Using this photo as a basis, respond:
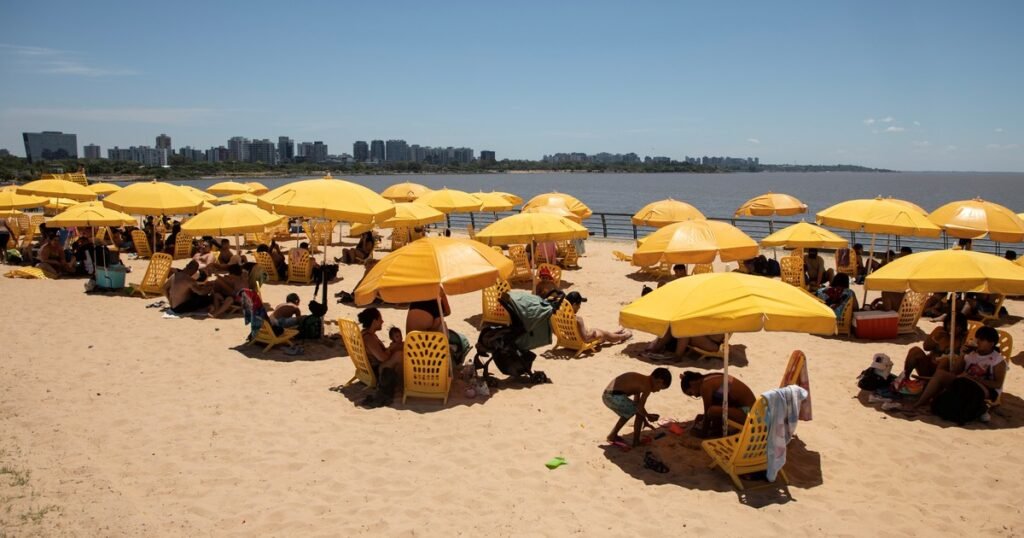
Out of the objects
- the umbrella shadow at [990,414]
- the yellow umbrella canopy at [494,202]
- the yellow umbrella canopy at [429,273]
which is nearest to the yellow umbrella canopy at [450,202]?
the yellow umbrella canopy at [494,202]

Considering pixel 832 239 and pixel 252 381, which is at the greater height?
pixel 832 239

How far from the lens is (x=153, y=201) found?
13.1 metres

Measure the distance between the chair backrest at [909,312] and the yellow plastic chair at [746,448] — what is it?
5881 mm

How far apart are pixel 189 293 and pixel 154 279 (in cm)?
Result: 217

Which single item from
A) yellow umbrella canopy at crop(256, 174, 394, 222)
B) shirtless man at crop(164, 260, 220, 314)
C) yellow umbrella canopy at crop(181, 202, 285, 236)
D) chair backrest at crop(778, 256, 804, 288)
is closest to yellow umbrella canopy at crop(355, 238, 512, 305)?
yellow umbrella canopy at crop(256, 174, 394, 222)

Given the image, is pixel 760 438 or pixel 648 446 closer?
pixel 760 438

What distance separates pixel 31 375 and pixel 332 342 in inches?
133

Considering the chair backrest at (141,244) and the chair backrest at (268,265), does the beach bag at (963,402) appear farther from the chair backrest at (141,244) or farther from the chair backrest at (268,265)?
the chair backrest at (141,244)

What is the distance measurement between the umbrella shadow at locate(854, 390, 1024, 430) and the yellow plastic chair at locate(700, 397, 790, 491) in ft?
7.35

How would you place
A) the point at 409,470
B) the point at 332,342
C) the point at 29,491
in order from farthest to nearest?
the point at 332,342 → the point at 409,470 → the point at 29,491

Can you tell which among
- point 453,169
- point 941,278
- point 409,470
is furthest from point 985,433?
point 453,169

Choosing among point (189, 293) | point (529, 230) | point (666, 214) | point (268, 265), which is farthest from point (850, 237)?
point (189, 293)

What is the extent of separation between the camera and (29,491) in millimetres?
4973

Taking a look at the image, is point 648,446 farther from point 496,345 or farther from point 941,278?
point 941,278
